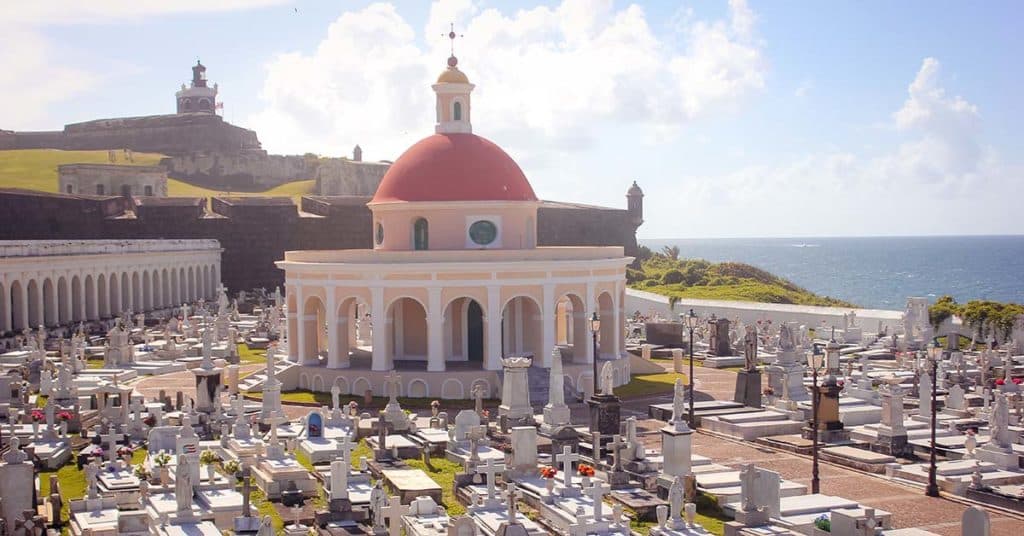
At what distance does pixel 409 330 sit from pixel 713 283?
137ft

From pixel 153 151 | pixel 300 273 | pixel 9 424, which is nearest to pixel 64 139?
pixel 153 151

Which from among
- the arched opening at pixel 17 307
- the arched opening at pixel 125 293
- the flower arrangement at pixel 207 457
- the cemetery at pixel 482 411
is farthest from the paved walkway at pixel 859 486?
the arched opening at pixel 125 293

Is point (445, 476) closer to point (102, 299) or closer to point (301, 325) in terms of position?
point (301, 325)

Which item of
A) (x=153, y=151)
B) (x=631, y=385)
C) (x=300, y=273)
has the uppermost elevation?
(x=153, y=151)

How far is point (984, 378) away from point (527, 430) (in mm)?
16692

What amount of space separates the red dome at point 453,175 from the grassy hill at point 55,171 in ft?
167

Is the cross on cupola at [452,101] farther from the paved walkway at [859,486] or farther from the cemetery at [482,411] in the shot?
the paved walkway at [859,486]

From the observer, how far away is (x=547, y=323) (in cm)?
3098

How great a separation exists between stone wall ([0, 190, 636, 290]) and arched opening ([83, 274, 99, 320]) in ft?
45.2

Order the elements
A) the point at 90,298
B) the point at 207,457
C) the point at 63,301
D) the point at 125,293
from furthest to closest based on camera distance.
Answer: the point at 125,293 < the point at 90,298 < the point at 63,301 < the point at 207,457

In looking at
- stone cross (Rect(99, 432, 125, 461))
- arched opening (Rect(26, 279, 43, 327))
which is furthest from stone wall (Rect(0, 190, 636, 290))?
stone cross (Rect(99, 432, 125, 461))

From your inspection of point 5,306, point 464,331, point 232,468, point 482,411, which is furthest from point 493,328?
point 5,306

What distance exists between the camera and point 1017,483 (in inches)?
746

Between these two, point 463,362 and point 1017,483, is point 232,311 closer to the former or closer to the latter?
point 463,362
